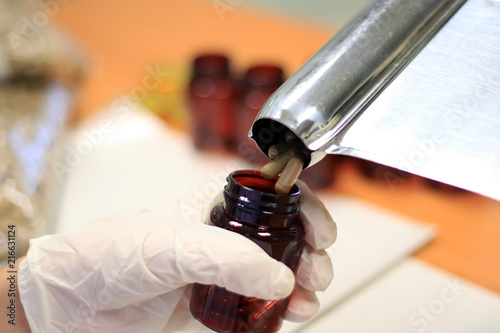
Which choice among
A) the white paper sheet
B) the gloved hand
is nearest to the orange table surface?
the white paper sheet

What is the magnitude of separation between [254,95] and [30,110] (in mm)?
545

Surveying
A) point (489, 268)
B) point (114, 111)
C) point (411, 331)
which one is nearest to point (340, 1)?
point (114, 111)

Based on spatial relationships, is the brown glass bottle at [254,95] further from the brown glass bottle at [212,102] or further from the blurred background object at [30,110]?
the blurred background object at [30,110]

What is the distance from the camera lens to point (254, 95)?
50.0 inches

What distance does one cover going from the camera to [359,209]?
1161mm

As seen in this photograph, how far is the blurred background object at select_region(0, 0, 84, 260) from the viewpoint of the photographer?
0.95 m

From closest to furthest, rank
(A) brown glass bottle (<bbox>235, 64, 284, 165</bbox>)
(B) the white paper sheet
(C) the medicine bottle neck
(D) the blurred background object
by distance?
(C) the medicine bottle neck, (B) the white paper sheet, (D) the blurred background object, (A) brown glass bottle (<bbox>235, 64, 284, 165</bbox>)

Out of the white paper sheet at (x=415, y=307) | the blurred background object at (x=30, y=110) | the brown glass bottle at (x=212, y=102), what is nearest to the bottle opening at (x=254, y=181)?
the white paper sheet at (x=415, y=307)

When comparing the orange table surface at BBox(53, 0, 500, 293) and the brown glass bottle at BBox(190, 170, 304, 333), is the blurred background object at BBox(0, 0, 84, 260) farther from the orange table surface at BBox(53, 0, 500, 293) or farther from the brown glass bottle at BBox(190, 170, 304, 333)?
the brown glass bottle at BBox(190, 170, 304, 333)

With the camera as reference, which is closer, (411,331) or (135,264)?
(135,264)

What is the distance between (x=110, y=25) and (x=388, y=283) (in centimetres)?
161

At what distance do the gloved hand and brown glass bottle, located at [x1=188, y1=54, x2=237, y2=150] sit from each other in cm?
66

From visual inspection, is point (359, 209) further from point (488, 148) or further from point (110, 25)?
point (110, 25)

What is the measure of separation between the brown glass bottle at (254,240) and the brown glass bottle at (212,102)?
0.73m
